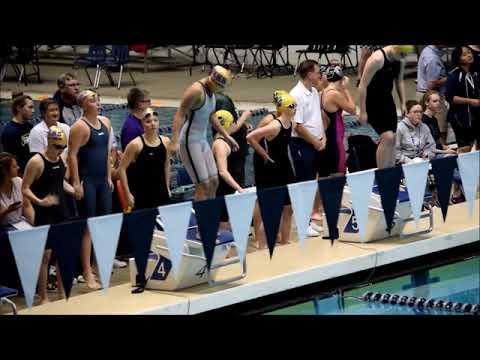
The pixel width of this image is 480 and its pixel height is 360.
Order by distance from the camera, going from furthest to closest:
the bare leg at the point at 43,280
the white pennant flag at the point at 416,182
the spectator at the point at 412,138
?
the spectator at the point at 412,138 → the white pennant flag at the point at 416,182 → the bare leg at the point at 43,280

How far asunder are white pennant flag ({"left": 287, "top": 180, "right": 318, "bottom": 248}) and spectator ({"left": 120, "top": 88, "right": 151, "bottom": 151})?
1091 mm

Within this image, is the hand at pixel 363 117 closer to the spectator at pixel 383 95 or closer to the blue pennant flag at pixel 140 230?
the spectator at pixel 383 95

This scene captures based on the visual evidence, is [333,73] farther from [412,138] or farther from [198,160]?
[198,160]

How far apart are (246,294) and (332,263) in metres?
0.80

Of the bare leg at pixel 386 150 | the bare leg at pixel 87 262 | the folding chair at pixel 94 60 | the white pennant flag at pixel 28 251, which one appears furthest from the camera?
the folding chair at pixel 94 60

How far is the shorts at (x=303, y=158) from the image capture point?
985 centimetres

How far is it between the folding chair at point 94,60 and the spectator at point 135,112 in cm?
272

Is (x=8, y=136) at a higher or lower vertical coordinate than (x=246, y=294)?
higher

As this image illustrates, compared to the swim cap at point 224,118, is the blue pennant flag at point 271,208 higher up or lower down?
lower down

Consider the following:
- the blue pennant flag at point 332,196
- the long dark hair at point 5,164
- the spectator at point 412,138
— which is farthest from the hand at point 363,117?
the long dark hair at point 5,164
